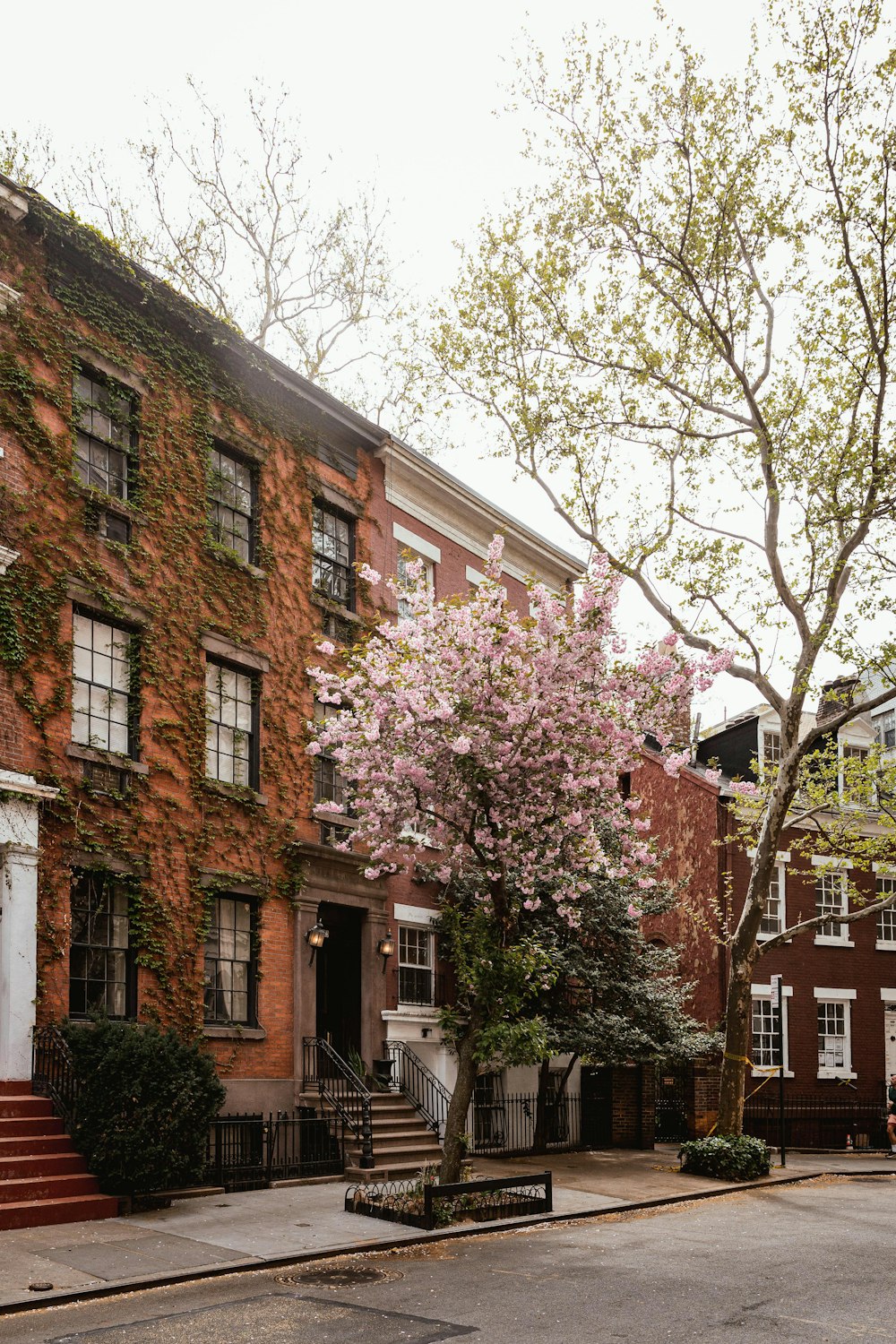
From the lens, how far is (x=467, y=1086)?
1447 centimetres

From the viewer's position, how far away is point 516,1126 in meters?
22.7

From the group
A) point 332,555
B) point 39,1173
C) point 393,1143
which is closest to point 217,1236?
point 39,1173

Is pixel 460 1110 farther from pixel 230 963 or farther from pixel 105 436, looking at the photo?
pixel 105 436

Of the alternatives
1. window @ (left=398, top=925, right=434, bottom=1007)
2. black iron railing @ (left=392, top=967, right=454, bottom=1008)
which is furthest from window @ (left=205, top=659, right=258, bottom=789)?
black iron railing @ (left=392, top=967, right=454, bottom=1008)

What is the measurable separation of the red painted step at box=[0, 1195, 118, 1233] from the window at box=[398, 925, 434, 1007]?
344 inches

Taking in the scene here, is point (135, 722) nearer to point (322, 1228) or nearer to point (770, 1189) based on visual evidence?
point (322, 1228)

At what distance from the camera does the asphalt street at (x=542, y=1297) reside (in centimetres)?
842

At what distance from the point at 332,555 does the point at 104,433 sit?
544 cm

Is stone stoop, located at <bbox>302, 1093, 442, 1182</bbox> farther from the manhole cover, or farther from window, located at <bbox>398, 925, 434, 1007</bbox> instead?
the manhole cover

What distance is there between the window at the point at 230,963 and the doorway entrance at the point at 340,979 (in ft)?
6.93

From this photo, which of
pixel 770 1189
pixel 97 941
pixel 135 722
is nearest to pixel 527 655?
pixel 135 722

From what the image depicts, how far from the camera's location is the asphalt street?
8422mm

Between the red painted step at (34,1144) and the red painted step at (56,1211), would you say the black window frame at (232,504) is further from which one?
the red painted step at (56,1211)

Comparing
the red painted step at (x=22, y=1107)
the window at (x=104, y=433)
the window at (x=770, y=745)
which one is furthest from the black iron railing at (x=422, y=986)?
the window at (x=770, y=745)
